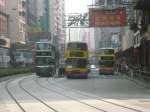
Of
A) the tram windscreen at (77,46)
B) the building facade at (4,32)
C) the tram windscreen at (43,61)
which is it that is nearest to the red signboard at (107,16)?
the tram windscreen at (77,46)

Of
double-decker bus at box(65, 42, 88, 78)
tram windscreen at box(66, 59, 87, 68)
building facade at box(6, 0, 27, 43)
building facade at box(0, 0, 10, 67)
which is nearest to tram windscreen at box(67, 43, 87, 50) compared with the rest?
double-decker bus at box(65, 42, 88, 78)

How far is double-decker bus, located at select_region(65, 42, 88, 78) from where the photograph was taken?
56219mm

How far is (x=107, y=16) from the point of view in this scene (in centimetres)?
4869

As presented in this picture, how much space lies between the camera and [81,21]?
52844mm

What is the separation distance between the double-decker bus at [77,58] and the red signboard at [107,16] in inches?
302

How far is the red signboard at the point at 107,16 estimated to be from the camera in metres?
48.6

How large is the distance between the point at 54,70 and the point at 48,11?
85651 millimetres

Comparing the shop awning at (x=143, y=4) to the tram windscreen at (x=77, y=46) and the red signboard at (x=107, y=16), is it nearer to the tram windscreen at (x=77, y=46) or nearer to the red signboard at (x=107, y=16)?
the red signboard at (x=107, y=16)

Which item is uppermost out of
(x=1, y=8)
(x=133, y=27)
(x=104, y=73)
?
(x=1, y=8)

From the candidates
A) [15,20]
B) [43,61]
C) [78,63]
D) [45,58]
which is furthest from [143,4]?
[15,20]

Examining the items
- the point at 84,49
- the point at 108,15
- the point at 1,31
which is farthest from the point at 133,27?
the point at 1,31

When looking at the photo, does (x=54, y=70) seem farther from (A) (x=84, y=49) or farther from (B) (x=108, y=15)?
(B) (x=108, y=15)

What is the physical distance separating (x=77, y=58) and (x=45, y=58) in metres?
9.72

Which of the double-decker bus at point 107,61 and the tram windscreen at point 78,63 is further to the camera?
the double-decker bus at point 107,61
